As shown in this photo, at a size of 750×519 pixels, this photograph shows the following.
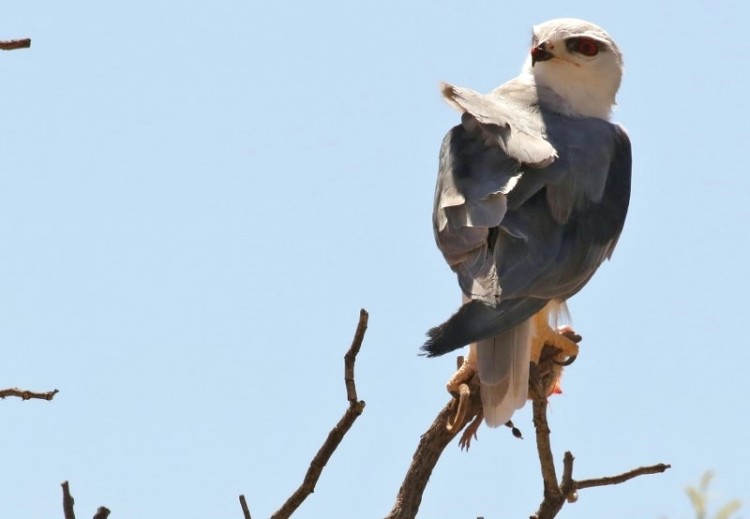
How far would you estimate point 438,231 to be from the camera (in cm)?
514

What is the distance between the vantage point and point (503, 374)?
487 centimetres

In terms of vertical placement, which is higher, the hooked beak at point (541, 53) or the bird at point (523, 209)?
the hooked beak at point (541, 53)

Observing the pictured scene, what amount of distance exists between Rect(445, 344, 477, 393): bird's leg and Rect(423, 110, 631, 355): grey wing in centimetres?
34

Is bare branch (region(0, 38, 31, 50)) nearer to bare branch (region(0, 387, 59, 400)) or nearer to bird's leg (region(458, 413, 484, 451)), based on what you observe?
bare branch (region(0, 387, 59, 400))

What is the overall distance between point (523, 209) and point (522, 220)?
69 mm

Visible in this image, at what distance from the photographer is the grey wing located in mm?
4758

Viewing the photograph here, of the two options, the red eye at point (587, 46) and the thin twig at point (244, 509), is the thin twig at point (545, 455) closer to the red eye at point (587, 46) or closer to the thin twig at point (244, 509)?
the thin twig at point (244, 509)

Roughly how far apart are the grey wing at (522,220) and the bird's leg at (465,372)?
344 mm

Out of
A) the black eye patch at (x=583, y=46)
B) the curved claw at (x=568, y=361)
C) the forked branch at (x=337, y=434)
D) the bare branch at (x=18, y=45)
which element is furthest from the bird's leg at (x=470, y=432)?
the bare branch at (x=18, y=45)

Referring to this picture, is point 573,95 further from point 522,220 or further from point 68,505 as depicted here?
point 68,505

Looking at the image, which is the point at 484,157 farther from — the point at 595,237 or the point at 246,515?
the point at 246,515

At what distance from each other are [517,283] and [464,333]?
54 centimetres

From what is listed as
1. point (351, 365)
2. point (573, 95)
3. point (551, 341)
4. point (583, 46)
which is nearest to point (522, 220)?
point (551, 341)

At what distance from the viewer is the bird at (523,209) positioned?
485cm
